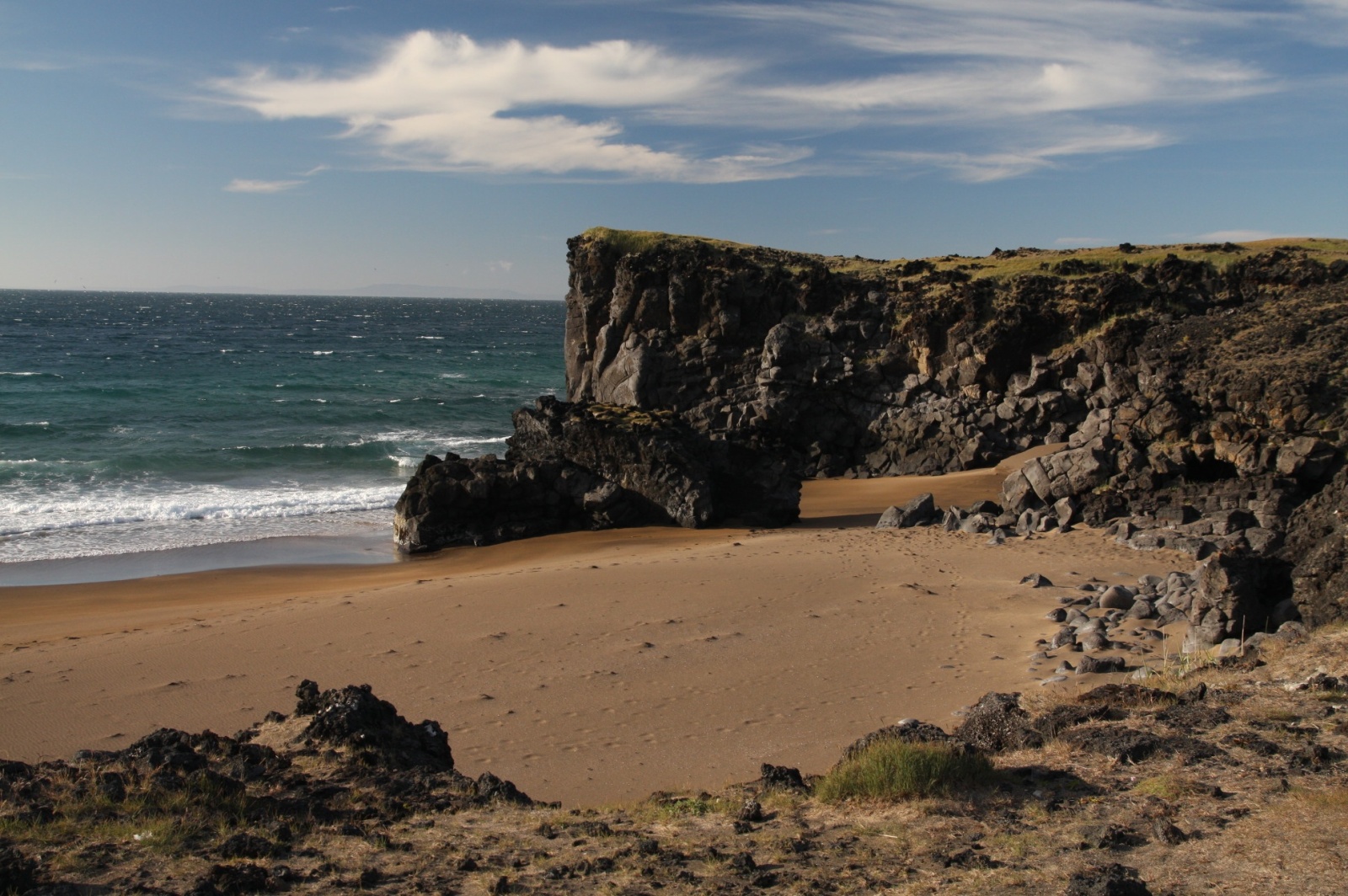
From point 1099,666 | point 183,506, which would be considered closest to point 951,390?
point 1099,666

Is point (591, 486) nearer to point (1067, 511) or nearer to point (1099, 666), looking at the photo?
point (1067, 511)

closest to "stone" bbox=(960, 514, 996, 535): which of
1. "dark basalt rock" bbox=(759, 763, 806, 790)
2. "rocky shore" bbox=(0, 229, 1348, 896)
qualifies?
"rocky shore" bbox=(0, 229, 1348, 896)

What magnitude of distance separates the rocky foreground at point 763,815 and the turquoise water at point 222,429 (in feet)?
58.0

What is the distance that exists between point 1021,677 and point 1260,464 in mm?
11727

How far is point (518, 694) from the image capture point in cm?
1160

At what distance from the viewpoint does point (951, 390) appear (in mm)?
32812

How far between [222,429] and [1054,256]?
34.6m

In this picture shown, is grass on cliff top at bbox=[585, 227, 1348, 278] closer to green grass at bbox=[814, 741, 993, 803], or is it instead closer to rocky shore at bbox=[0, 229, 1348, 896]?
rocky shore at bbox=[0, 229, 1348, 896]

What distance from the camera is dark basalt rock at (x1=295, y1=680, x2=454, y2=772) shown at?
809 centimetres

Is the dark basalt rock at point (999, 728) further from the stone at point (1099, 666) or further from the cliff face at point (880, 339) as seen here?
the cliff face at point (880, 339)

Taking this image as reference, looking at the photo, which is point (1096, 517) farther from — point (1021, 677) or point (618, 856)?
point (618, 856)

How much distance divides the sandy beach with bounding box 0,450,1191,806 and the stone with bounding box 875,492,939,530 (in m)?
1.26

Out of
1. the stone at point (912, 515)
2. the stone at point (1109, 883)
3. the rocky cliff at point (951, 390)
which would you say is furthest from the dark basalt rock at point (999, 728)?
the stone at point (912, 515)

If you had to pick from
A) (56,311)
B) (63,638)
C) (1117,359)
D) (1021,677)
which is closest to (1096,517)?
(1021,677)
